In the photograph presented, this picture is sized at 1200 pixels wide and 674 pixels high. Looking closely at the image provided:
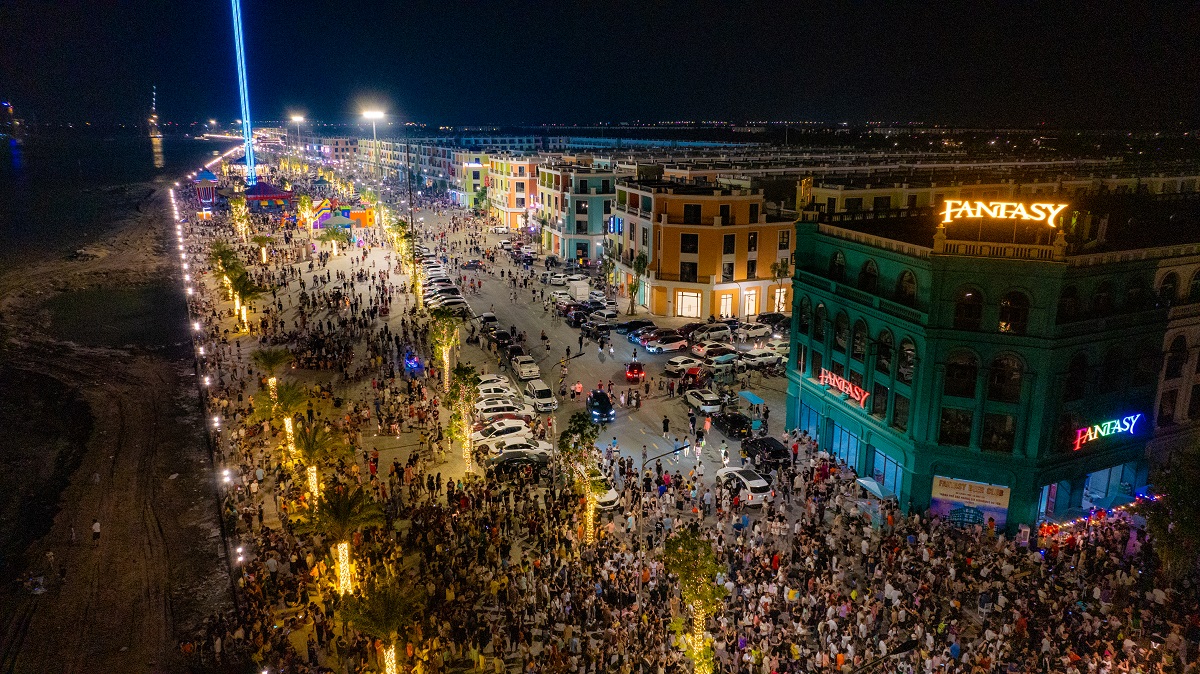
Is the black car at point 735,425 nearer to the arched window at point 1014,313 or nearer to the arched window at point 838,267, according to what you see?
the arched window at point 838,267

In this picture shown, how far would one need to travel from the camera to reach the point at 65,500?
3603 cm

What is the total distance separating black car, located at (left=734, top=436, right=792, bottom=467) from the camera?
117 feet

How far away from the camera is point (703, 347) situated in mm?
53156

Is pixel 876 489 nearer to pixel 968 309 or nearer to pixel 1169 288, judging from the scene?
pixel 968 309

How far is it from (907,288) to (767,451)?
995 centimetres

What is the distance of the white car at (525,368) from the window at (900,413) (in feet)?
75.1

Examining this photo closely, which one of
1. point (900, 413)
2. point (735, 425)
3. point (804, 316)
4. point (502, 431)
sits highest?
point (804, 316)

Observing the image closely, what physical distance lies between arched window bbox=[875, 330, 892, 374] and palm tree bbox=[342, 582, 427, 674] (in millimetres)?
22204

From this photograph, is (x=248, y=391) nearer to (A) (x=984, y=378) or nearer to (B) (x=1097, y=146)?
(A) (x=984, y=378)

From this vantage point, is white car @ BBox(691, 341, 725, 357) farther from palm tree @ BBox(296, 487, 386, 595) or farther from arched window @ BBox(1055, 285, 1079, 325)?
palm tree @ BBox(296, 487, 386, 595)

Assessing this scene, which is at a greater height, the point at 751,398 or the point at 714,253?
the point at 714,253

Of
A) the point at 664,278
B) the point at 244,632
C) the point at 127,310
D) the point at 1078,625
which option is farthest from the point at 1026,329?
the point at 127,310

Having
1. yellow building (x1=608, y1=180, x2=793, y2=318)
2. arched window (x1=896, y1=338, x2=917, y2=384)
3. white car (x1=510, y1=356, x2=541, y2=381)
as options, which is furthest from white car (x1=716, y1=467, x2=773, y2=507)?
yellow building (x1=608, y1=180, x2=793, y2=318)

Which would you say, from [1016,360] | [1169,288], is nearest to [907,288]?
[1016,360]
